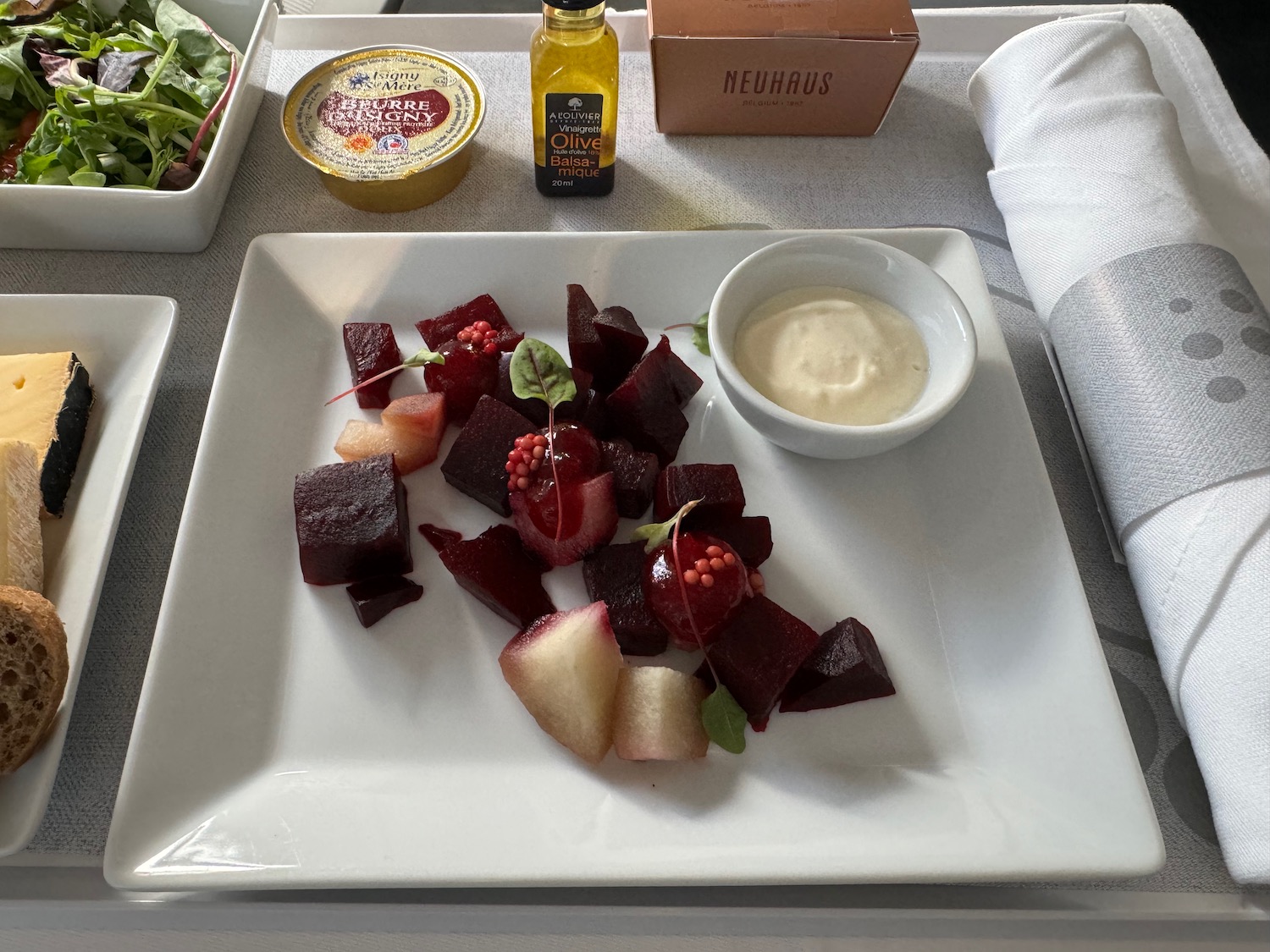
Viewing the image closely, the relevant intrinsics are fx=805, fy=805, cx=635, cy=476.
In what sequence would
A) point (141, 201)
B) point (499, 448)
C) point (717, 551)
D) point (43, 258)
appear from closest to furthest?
point (717, 551) → point (499, 448) → point (141, 201) → point (43, 258)

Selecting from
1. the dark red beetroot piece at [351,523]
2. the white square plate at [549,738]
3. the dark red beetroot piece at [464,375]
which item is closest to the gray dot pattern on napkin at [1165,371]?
the white square plate at [549,738]

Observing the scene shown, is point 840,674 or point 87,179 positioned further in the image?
point 87,179

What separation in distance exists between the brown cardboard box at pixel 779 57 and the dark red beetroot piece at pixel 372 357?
72cm

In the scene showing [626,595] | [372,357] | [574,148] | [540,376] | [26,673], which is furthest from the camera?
[574,148]

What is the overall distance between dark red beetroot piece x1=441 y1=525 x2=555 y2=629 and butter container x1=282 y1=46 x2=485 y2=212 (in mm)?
724

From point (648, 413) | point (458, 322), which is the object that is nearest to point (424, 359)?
point (458, 322)

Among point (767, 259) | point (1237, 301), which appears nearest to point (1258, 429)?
point (1237, 301)

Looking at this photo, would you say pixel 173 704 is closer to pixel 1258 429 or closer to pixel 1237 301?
pixel 1258 429

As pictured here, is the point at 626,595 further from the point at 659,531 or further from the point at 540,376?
the point at 540,376

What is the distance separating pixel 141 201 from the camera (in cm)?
132

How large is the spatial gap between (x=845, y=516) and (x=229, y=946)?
3.08 ft

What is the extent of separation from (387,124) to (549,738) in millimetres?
1117

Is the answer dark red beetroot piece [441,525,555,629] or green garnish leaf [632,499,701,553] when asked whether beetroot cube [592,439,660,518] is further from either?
dark red beetroot piece [441,525,555,629]

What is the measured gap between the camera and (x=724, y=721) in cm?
96
